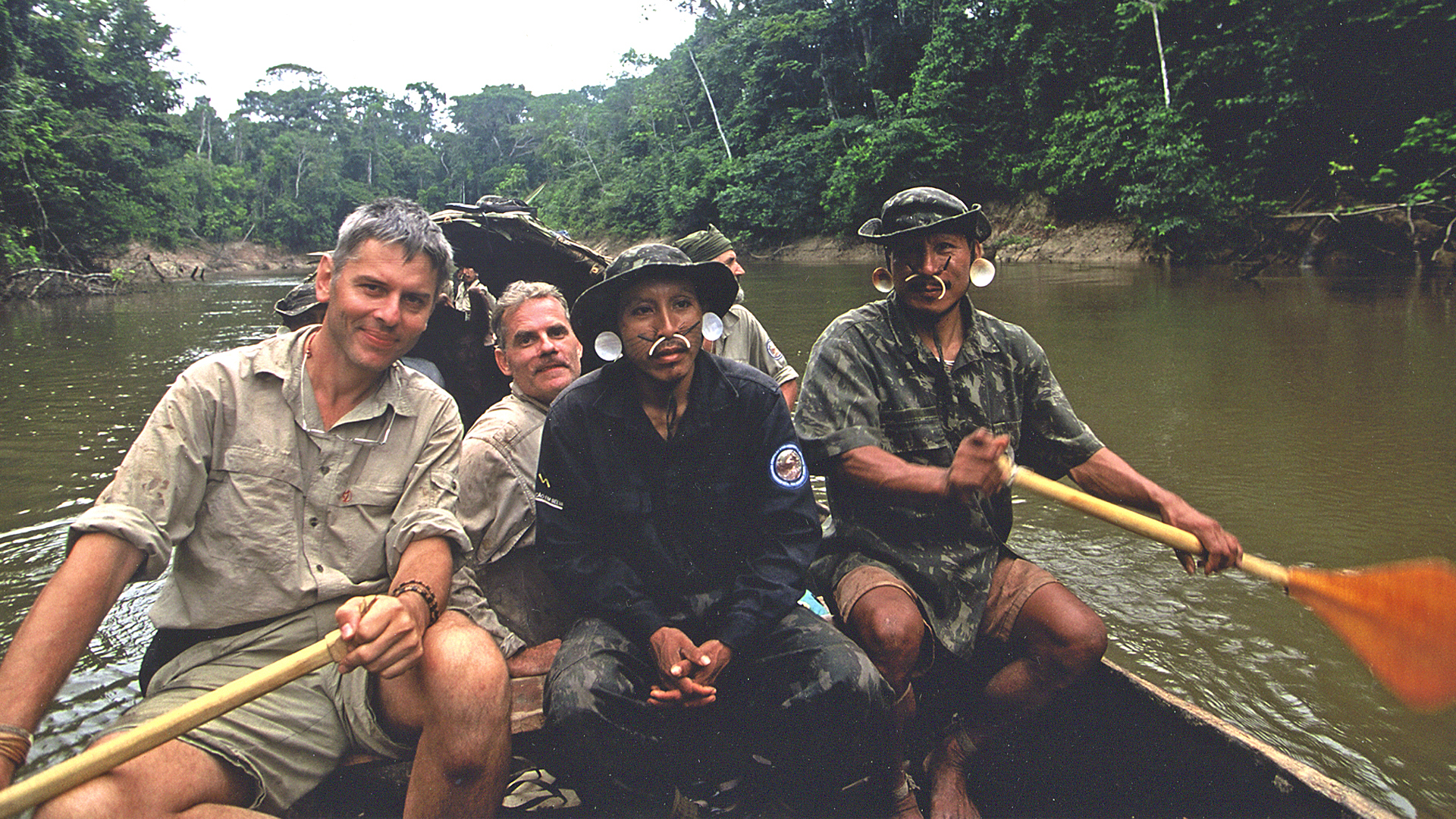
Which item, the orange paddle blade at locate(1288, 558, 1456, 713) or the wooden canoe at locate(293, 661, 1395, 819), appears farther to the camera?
the orange paddle blade at locate(1288, 558, 1456, 713)

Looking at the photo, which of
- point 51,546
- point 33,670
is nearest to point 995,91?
point 51,546

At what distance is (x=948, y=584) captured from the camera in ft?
7.86

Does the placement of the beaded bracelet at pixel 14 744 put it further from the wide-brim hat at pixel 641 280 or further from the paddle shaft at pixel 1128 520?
the paddle shaft at pixel 1128 520

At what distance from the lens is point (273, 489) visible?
1978 mm

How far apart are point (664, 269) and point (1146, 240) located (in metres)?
17.4

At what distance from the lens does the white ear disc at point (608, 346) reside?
2.16m

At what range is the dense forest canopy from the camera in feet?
44.9

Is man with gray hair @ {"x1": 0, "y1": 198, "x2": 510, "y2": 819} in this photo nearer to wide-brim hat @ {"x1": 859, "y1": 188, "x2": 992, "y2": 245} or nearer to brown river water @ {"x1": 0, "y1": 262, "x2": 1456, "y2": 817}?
wide-brim hat @ {"x1": 859, "y1": 188, "x2": 992, "y2": 245}

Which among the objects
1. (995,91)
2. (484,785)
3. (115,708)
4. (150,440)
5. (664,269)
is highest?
(995,91)

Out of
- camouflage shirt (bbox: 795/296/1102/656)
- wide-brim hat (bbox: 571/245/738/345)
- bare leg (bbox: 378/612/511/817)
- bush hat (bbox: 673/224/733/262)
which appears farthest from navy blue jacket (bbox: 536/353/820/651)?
Answer: bush hat (bbox: 673/224/733/262)

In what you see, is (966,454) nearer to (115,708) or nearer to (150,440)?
(150,440)

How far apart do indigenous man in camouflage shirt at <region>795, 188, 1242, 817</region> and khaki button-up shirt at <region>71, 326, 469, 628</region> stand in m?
1.07

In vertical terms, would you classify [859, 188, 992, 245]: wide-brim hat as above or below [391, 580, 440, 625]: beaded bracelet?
above

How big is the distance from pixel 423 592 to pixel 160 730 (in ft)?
1.73
